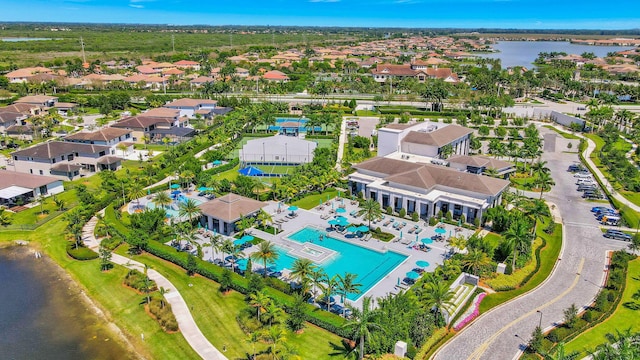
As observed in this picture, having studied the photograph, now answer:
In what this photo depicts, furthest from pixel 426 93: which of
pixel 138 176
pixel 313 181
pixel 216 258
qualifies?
pixel 216 258

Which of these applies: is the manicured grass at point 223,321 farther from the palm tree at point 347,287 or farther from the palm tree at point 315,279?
the palm tree at point 347,287

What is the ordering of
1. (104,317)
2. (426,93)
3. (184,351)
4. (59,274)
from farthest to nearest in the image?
(426,93) < (59,274) < (104,317) < (184,351)

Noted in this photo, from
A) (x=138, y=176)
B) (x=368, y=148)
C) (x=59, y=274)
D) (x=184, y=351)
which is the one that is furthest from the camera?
(x=368, y=148)

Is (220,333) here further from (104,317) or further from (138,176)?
(138,176)

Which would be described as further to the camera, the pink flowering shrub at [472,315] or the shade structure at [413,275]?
the shade structure at [413,275]

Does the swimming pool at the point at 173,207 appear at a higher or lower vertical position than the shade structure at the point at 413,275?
higher

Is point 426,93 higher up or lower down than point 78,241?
higher up

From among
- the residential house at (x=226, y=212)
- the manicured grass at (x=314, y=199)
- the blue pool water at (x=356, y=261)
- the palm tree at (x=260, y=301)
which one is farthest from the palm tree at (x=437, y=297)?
the manicured grass at (x=314, y=199)

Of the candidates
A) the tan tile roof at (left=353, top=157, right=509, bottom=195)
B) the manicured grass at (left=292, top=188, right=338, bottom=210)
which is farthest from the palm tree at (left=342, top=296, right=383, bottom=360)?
the manicured grass at (left=292, top=188, right=338, bottom=210)

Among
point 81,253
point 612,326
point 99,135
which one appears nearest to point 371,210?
point 612,326
